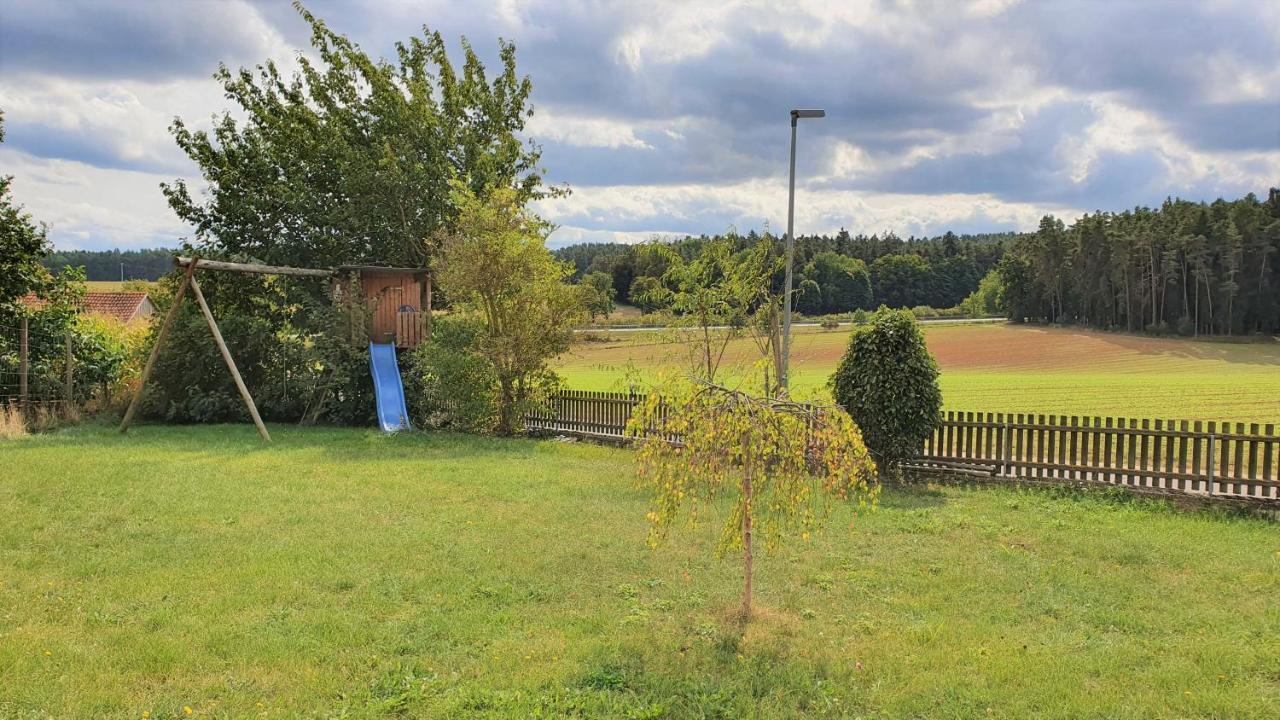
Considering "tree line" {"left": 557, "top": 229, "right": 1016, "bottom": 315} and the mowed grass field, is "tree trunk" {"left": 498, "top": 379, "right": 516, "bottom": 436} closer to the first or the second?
the mowed grass field

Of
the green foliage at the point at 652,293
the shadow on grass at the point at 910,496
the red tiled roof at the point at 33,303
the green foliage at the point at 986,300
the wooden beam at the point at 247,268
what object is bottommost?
the shadow on grass at the point at 910,496

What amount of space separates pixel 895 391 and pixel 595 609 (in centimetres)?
717

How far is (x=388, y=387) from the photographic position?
1905 cm

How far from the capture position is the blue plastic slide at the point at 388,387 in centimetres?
1823

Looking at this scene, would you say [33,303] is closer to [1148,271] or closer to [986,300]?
[1148,271]

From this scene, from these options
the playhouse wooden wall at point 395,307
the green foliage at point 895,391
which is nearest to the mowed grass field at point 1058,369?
the green foliage at point 895,391

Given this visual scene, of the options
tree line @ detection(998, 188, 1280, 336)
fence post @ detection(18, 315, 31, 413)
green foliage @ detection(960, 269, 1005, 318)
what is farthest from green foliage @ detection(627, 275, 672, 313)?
green foliage @ detection(960, 269, 1005, 318)

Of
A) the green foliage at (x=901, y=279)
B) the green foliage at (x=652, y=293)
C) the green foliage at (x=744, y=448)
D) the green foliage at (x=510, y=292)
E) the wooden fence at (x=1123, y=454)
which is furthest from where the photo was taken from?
the green foliage at (x=901, y=279)

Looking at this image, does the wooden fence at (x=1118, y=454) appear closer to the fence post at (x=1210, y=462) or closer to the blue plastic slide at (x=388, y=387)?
the fence post at (x=1210, y=462)

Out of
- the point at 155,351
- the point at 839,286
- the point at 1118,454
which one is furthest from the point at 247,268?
the point at 839,286

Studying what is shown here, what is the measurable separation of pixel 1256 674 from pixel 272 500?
9.96 metres

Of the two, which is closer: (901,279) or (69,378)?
(69,378)

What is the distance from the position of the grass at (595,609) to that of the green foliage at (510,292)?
7.19 m

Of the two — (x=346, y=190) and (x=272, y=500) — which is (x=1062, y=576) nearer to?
(x=272, y=500)
